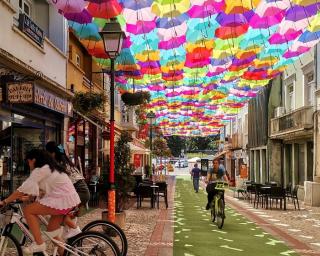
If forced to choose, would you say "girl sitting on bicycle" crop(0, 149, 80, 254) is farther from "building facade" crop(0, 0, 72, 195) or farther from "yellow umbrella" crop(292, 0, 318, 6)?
"yellow umbrella" crop(292, 0, 318, 6)

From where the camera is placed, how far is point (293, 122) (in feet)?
78.0

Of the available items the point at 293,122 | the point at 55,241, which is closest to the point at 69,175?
the point at 55,241

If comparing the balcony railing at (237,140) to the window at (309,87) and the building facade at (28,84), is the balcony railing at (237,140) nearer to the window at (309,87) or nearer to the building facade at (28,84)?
the window at (309,87)

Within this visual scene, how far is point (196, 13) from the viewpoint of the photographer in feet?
40.4

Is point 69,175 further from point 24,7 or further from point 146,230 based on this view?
point 24,7

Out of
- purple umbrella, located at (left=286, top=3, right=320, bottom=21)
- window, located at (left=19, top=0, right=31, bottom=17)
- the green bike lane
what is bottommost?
the green bike lane

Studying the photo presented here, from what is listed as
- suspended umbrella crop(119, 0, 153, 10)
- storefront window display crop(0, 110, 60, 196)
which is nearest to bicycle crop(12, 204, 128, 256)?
storefront window display crop(0, 110, 60, 196)

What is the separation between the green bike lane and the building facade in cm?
431

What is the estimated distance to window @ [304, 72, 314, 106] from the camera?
914 inches

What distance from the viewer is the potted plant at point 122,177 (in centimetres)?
1129

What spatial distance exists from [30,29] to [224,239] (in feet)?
23.8

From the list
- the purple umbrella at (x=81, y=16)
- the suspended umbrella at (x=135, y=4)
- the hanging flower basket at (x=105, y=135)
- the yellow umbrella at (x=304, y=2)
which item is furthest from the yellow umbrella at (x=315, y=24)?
the hanging flower basket at (x=105, y=135)

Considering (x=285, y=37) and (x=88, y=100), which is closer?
(x=285, y=37)

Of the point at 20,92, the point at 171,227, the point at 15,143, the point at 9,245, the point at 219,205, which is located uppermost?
the point at 20,92
